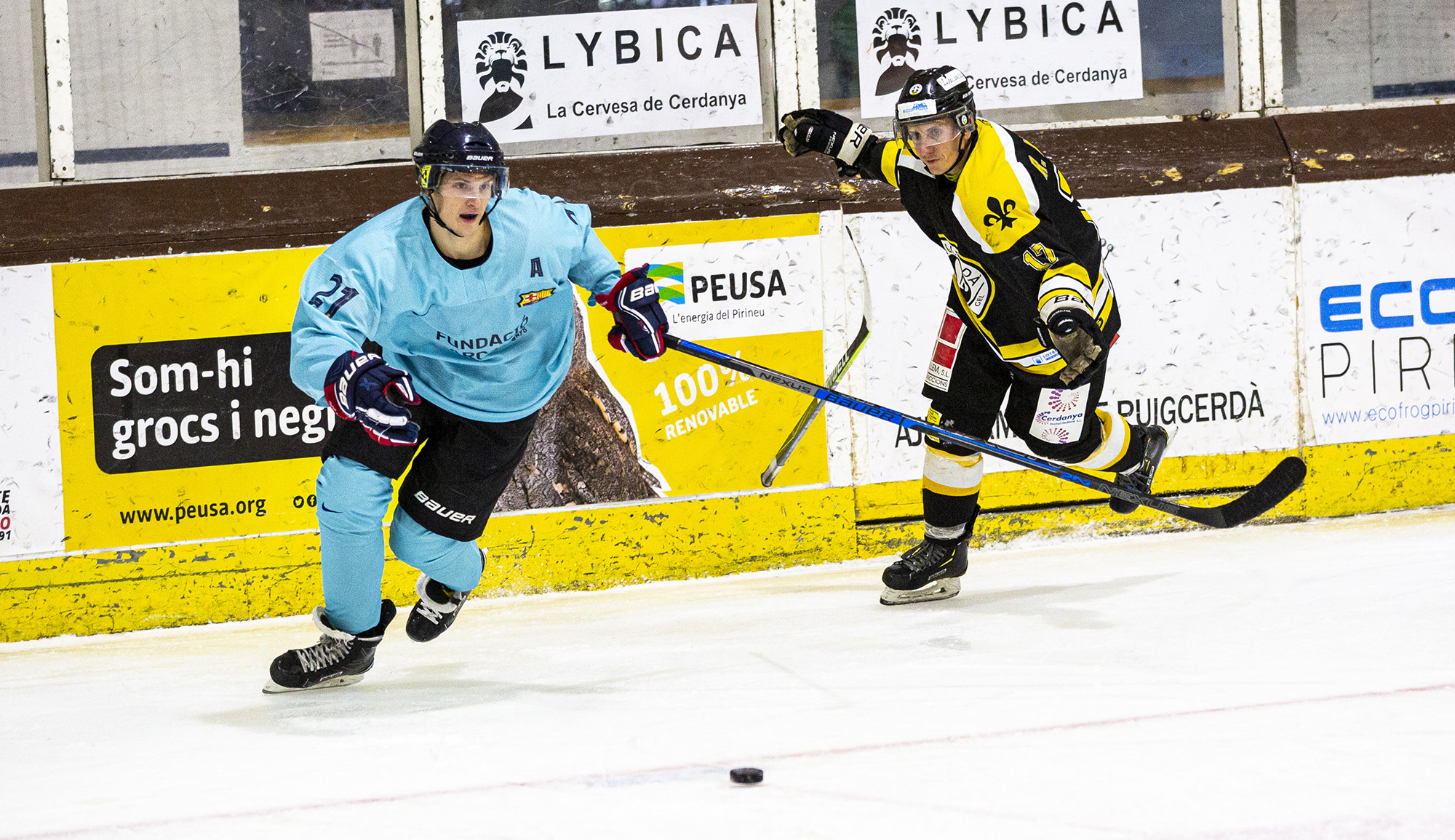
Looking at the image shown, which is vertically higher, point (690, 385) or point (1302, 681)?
point (690, 385)

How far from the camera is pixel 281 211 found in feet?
12.4

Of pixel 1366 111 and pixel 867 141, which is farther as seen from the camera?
pixel 1366 111

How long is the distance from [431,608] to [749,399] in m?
1.33

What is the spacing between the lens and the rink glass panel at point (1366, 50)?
4.54 m

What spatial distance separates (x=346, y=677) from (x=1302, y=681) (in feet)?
6.44

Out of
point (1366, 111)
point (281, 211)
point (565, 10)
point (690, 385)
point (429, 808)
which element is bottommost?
point (429, 808)

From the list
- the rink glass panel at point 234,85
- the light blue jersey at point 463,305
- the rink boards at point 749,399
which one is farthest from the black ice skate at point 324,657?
the rink glass panel at point 234,85

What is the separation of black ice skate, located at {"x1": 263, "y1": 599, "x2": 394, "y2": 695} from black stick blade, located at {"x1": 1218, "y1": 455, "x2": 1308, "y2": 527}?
2.17 meters

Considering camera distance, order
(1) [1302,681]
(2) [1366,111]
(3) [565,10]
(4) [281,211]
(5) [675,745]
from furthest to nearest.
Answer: (2) [1366,111] < (3) [565,10] < (4) [281,211] < (1) [1302,681] < (5) [675,745]

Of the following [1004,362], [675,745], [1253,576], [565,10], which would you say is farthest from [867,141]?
[675,745]

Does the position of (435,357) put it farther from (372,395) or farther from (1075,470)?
(1075,470)

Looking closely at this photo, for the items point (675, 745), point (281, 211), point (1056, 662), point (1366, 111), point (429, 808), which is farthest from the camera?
point (1366, 111)

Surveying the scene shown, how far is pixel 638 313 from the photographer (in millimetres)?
2908

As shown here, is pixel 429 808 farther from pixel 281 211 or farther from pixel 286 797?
pixel 281 211
